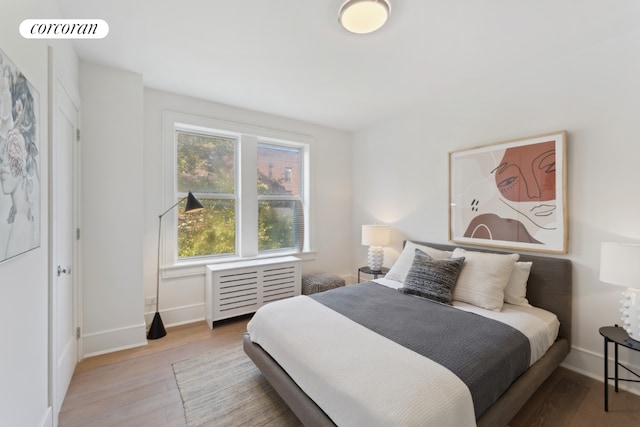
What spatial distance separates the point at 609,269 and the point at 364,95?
2575mm

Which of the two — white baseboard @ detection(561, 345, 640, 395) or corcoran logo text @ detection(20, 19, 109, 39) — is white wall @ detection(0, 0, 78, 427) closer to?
corcoran logo text @ detection(20, 19, 109, 39)

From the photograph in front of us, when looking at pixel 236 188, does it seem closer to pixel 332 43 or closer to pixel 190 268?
pixel 190 268

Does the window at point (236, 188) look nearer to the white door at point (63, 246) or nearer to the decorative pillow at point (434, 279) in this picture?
the white door at point (63, 246)

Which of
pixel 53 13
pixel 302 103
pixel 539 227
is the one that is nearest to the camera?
pixel 53 13

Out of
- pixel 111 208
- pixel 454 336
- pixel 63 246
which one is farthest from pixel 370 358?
pixel 111 208

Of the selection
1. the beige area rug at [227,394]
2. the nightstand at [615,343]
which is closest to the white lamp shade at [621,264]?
the nightstand at [615,343]

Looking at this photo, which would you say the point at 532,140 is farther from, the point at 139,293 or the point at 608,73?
the point at 139,293

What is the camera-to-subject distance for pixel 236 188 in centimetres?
353

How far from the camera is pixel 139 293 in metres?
2.58

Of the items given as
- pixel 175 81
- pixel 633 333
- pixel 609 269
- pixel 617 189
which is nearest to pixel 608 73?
pixel 617 189

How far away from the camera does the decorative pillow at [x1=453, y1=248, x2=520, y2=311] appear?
2182 millimetres

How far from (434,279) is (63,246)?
2980 mm

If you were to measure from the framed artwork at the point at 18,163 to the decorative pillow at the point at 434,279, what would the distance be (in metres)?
2.61

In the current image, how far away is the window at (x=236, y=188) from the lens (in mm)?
3156
